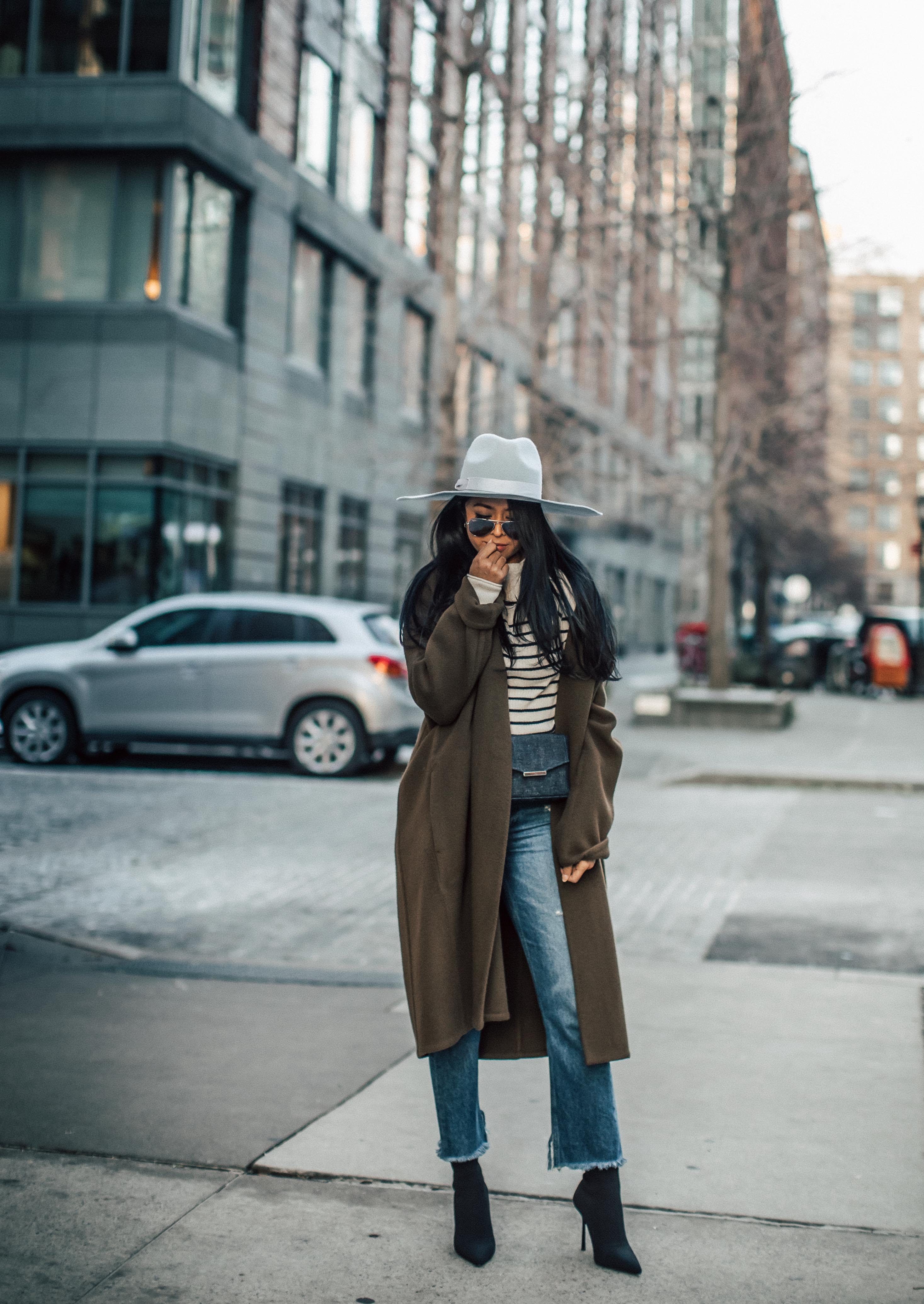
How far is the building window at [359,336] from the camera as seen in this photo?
29.2 metres

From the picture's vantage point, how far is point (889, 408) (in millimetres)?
137625

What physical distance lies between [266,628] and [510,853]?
11.0 meters

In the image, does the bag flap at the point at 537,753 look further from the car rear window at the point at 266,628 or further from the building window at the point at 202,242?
the building window at the point at 202,242

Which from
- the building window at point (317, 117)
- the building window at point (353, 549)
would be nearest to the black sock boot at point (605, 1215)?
the building window at point (317, 117)

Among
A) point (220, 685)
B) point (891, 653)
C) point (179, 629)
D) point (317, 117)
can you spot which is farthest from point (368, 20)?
point (220, 685)

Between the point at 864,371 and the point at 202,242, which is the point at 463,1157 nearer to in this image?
the point at 202,242

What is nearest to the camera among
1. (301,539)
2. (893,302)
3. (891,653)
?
(301,539)

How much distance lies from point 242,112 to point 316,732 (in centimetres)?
1498

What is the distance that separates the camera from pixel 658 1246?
3439mm

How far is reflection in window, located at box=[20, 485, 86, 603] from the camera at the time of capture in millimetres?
22406

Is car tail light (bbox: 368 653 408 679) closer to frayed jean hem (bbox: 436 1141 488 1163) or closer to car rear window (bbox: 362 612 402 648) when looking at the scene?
Answer: car rear window (bbox: 362 612 402 648)

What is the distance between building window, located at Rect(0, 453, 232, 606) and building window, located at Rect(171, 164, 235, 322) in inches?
116

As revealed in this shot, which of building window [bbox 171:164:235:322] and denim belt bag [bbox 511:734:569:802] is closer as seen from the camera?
denim belt bag [bbox 511:734:569:802]

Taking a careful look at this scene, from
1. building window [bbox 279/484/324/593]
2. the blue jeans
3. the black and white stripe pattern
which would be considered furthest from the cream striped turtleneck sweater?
building window [bbox 279/484/324/593]
